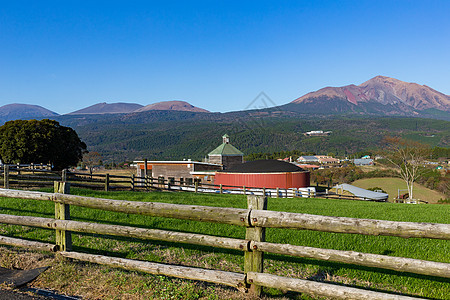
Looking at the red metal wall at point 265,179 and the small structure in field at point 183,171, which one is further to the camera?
the small structure in field at point 183,171

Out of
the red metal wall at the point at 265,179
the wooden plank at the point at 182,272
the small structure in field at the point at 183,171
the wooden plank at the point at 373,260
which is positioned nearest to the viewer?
the wooden plank at the point at 373,260

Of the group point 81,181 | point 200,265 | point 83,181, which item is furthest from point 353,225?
point 81,181

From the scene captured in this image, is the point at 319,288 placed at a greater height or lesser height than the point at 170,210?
lesser

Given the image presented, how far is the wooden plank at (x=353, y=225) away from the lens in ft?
12.6

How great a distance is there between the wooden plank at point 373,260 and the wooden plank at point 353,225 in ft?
0.91

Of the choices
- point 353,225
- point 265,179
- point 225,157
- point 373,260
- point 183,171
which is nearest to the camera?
point 373,260

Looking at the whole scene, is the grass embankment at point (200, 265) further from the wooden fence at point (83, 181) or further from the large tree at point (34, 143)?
the large tree at point (34, 143)

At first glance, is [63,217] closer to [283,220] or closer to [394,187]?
[283,220]

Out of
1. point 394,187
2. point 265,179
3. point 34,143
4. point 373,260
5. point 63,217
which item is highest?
point 34,143

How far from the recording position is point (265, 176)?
138ft

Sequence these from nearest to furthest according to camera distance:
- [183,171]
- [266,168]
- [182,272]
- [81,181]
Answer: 1. [182,272]
2. [81,181]
3. [266,168]
4. [183,171]

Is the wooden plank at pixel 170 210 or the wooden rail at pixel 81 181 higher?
the wooden plank at pixel 170 210

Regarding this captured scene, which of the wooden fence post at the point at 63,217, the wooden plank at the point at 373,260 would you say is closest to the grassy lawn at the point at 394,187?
the wooden plank at the point at 373,260

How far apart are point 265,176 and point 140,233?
123 ft
